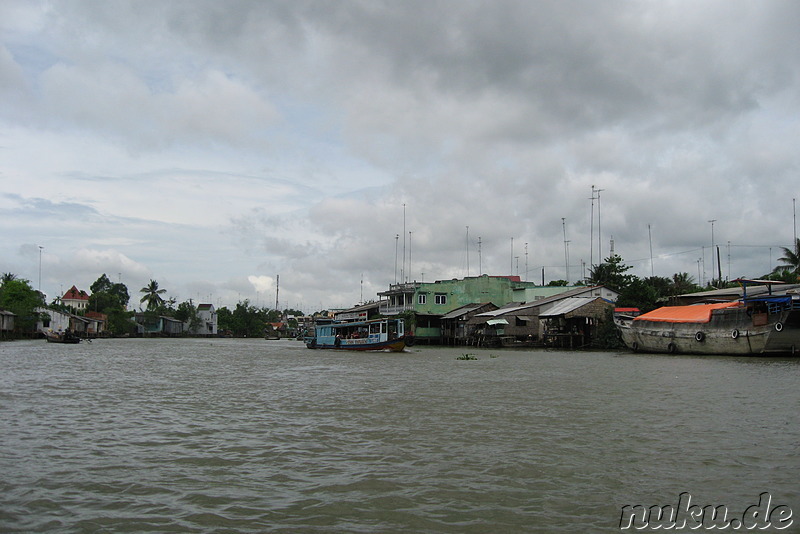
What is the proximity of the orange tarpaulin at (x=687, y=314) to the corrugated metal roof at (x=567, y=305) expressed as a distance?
5.39 metres

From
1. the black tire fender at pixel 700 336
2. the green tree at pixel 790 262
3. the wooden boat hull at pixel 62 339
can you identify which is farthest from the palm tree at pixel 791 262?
the wooden boat hull at pixel 62 339

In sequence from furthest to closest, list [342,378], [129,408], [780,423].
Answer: [342,378] → [129,408] → [780,423]

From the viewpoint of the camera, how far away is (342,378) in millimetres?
17297

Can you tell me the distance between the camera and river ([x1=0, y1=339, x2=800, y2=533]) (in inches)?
197

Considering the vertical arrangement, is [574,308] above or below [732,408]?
above

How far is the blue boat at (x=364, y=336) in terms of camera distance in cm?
3253

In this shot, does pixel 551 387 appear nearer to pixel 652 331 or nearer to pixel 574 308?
pixel 652 331

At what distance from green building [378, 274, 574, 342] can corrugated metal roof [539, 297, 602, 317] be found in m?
10.7

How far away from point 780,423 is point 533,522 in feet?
19.5

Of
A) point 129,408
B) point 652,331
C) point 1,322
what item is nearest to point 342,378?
point 129,408

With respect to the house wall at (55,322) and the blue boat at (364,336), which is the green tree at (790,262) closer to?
the blue boat at (364,336)

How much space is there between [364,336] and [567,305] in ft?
42.1

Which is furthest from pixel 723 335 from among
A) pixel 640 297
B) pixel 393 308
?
pixel 393 308

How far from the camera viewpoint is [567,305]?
1457 inches
